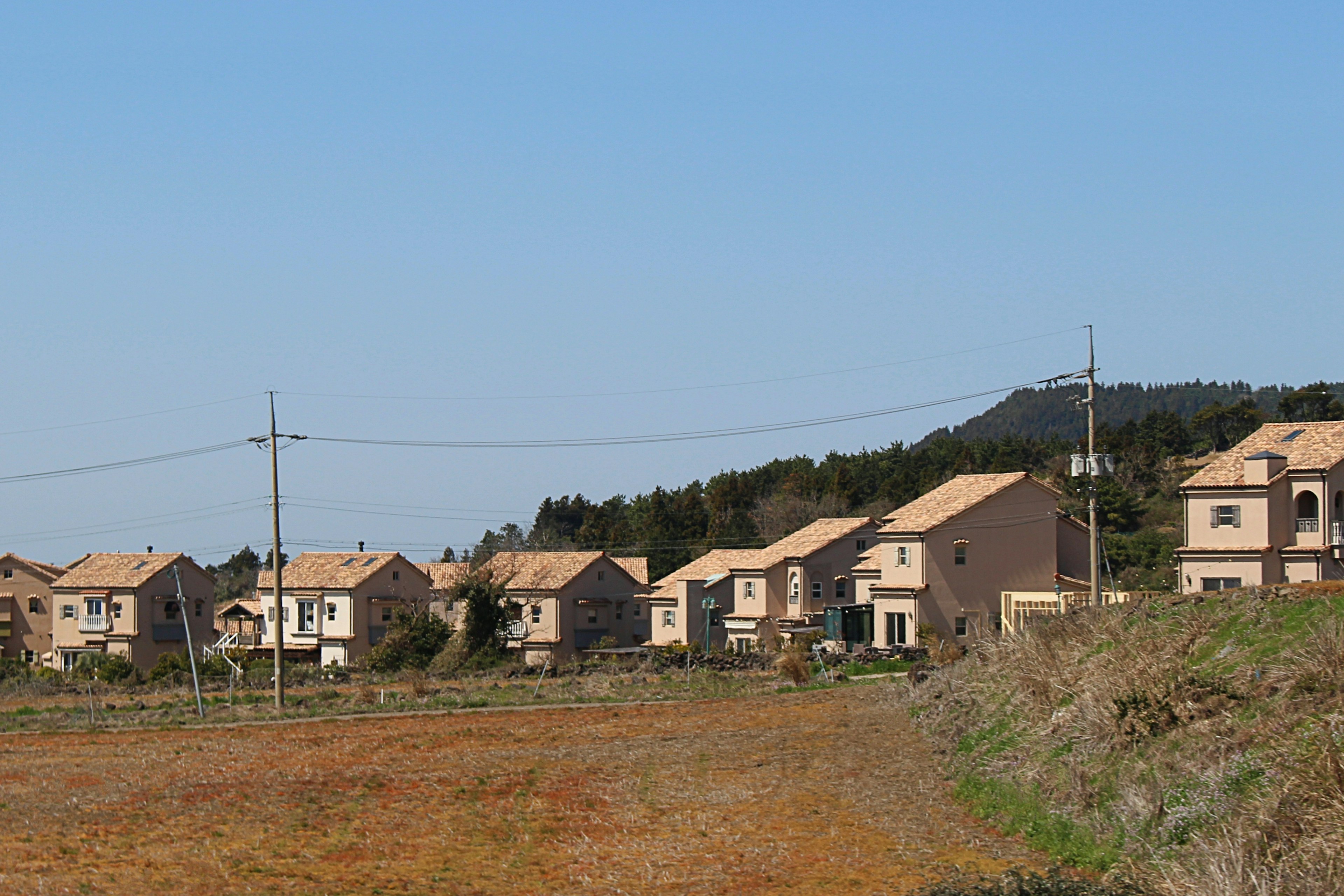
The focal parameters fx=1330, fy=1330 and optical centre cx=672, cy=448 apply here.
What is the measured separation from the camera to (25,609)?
8938 cm

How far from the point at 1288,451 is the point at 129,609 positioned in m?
64.7

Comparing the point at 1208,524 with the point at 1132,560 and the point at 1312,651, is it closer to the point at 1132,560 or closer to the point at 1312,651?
the point at 1132,560

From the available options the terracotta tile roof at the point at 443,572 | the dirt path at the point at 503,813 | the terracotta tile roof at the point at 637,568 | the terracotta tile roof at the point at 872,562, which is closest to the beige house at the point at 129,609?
the terracotta tile roof at the point at 443,572

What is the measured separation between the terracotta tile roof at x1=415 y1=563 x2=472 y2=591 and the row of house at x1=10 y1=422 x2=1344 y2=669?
0.39 m

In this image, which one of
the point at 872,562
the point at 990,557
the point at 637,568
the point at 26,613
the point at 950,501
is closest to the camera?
the point at 990,557

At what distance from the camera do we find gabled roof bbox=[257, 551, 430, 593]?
8100 cm

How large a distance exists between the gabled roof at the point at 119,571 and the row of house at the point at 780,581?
0.15 metres

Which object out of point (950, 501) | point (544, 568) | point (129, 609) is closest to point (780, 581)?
point (950, 501)

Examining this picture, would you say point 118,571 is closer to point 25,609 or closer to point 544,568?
point 25,609

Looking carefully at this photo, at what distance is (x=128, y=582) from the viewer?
80.9 meters

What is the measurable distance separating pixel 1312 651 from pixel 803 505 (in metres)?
92.6

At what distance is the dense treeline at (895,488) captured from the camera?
9019cm

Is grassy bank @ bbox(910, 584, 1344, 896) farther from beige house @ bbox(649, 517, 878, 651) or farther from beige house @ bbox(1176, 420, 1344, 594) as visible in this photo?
beige house @ bbox(649, 517, 878, 651)

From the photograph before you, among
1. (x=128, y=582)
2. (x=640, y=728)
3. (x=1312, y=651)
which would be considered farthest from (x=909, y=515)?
(x=128, y=582)
